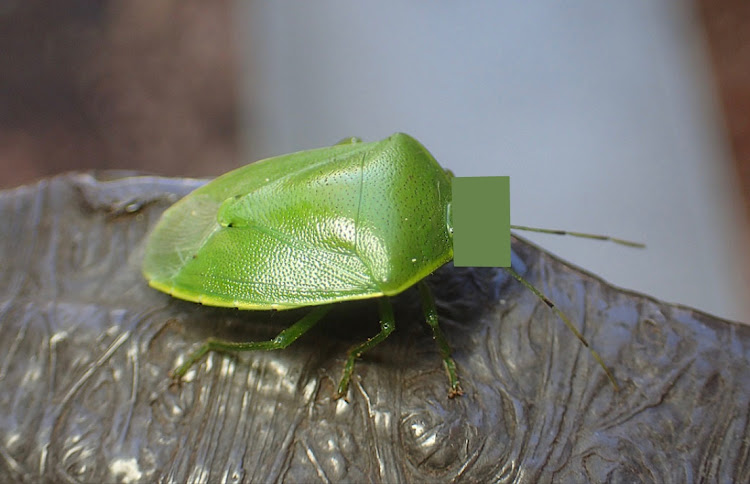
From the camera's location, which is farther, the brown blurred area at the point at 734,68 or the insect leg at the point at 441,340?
the brown blurred area at the point at 734,68

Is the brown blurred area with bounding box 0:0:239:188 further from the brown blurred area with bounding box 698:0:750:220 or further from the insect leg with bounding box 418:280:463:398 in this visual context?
the brown blurred area with bounding box 698:0:750:220

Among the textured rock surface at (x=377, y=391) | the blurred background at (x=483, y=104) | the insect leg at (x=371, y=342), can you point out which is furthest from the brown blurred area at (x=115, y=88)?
the insect leg at (x=371, y=342)

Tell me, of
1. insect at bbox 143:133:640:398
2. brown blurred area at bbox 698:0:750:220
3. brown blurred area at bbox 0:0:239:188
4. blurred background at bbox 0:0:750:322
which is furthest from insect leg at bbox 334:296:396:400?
brown blurred area at bbox 698:0:750:220

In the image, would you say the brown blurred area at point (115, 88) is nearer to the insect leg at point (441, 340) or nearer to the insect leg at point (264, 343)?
the insect leg at point (264, 343)

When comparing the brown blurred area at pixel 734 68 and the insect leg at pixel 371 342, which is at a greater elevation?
the brown blurred area at pixel 734 68

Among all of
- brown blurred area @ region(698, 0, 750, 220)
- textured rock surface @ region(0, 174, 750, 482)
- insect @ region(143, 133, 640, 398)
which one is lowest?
textured rock surface @ region(0, 174, 750, 482)

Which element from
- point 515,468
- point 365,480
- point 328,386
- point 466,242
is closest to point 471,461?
A: point 515,468

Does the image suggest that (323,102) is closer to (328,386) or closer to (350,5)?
(350,5)

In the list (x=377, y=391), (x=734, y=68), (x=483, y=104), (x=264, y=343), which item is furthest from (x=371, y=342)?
(x=734, y=68)
